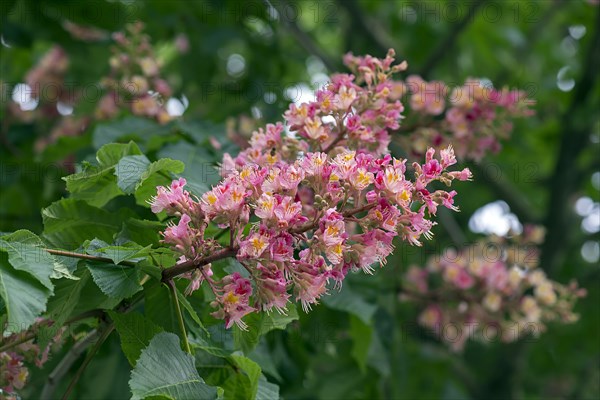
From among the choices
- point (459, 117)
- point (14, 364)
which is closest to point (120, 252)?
point (14, 364)

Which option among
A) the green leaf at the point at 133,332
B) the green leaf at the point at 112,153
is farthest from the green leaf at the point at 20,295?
the green leaf at the point at 112,153

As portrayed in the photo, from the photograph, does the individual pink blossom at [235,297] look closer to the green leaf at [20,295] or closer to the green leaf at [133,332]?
the green leaf at [133,332]

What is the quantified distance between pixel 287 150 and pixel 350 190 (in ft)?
1.52

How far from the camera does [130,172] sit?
6.18 feet

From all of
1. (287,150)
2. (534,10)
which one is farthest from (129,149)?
(534,10)

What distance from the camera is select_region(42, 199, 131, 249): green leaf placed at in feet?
6.61

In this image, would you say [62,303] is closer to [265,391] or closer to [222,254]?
[222,254]

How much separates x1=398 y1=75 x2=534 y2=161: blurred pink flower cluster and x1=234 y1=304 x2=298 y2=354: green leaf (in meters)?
1.03

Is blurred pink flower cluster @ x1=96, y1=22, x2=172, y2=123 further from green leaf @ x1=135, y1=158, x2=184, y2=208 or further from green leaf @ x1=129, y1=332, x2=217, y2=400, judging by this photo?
green leaf @ x1=129, y1=332, x2=217, y2=400

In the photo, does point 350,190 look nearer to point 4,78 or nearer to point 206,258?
point 206,258

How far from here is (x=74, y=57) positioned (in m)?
4.36

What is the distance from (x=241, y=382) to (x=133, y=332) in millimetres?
309

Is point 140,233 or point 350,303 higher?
point 350,303

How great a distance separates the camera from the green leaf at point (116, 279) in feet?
5.40
